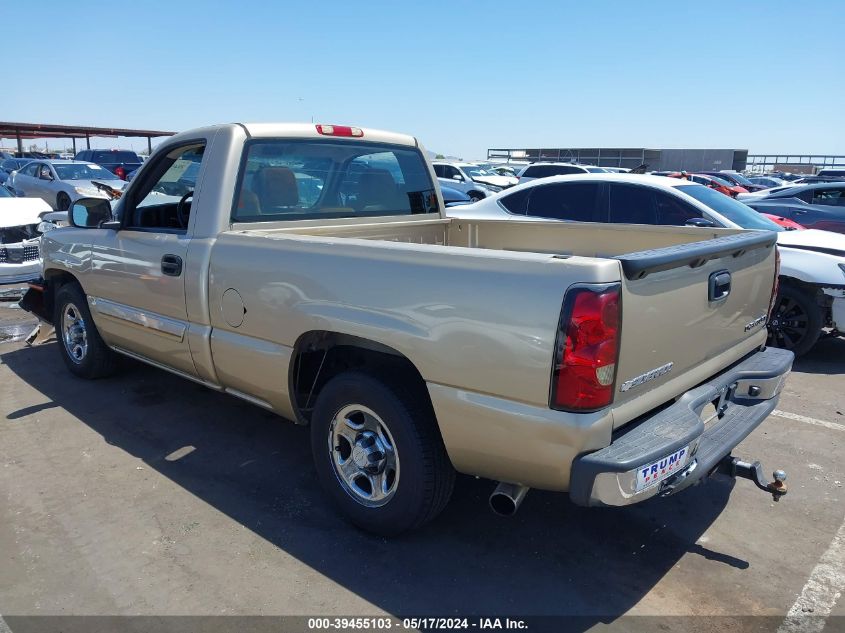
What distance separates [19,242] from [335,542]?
698 cm

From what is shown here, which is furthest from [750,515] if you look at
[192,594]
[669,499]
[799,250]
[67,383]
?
[67,383]

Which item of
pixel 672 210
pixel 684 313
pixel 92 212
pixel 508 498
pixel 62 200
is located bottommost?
pixel 508 498

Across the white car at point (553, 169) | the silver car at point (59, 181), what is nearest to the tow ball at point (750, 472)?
the white car at point (553, 169)

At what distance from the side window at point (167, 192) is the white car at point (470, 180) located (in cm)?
1217

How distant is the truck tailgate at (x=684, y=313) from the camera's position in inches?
96.3

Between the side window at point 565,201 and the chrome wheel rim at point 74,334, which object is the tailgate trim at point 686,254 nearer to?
the side window at point 565,201

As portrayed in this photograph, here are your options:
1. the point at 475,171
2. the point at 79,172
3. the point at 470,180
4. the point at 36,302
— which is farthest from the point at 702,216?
the point at 475,171

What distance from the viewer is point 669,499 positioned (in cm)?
366

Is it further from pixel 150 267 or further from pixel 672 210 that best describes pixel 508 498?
pixel 672 210

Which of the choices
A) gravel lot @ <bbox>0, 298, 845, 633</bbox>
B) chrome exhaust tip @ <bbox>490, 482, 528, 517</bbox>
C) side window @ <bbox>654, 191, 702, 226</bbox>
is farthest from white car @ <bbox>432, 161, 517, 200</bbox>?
chrome exhaust tip @ <bbox>490, 482, 528, 517</bbox>

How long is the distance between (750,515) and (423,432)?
1.97m

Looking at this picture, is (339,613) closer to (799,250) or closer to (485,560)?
(485,560)

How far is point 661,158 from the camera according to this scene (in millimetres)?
47562

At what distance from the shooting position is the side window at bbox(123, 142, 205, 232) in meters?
4.08
